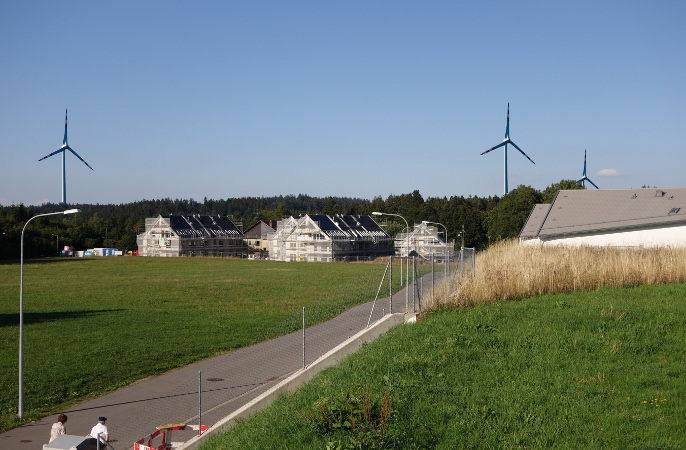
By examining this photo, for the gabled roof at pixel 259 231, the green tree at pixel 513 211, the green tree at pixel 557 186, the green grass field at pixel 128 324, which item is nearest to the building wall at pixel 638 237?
the green grass field at pixel 128 324

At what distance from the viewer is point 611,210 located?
156 feet

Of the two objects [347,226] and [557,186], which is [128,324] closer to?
[557,186]

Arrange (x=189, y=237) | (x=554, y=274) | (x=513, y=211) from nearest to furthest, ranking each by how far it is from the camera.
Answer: (x=554, y=274) < (x=513, y=211) < (x=189, y=237)

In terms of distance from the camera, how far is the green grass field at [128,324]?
21172 mm

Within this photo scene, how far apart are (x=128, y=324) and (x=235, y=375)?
15119mm

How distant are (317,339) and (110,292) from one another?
1329 inches

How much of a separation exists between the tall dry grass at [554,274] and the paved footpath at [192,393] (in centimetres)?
238

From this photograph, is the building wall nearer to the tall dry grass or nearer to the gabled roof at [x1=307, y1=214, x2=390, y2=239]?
the tall dry grass

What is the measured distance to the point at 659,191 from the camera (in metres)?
48.5

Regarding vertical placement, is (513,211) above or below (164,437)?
above

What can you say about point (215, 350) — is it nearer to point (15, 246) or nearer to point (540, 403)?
point (540, 403)

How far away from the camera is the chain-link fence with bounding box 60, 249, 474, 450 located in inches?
628

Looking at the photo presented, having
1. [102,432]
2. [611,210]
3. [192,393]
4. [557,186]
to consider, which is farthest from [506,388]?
[557,186]

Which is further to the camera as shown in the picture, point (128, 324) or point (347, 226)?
point (347, 226)
